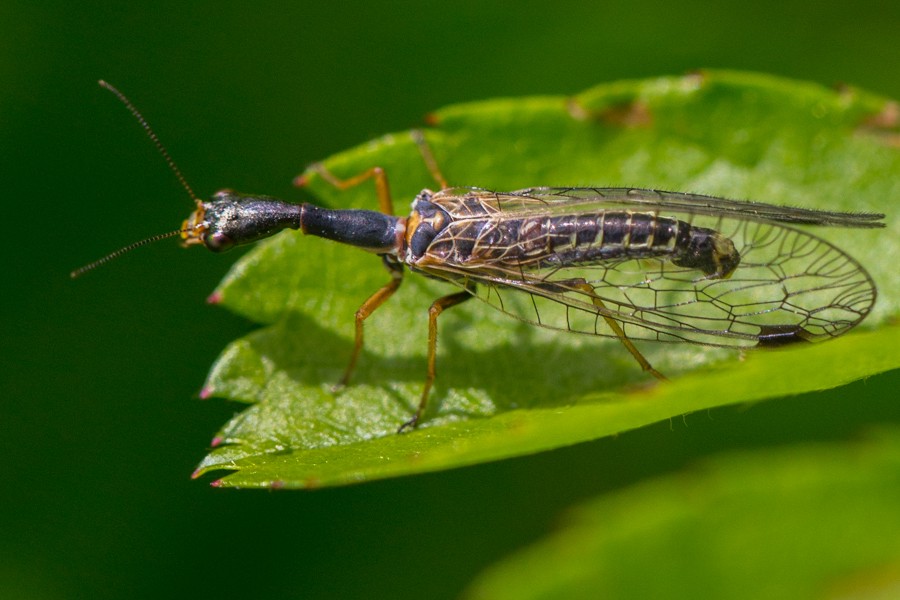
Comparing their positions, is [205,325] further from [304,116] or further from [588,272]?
[588,272]

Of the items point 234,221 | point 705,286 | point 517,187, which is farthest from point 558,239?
point 234,221

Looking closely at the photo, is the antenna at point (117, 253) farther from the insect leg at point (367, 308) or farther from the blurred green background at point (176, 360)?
the insect leg at point (367, 308)

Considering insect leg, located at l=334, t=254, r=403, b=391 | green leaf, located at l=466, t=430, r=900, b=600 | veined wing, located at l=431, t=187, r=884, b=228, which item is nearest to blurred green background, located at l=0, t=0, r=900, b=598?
insect leg, located at l=334, t=254, r=403, b=391

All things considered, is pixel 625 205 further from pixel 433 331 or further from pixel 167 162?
pixel 167 162

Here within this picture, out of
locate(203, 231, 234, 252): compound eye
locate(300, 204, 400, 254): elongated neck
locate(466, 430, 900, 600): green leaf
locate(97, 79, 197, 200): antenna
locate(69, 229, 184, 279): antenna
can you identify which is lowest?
locate(466, 430, 900, 600): green leaf

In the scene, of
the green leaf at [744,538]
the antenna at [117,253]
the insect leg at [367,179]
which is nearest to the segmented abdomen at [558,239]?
the insect leg at [367,179]

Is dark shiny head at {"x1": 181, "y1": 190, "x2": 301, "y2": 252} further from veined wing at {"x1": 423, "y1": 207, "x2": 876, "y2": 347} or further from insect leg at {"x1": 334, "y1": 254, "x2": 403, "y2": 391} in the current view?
veined wing at {"x1": 423, "y1": 207, "x2": 876, "y2": 347}

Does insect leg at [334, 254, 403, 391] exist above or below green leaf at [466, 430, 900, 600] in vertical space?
above
